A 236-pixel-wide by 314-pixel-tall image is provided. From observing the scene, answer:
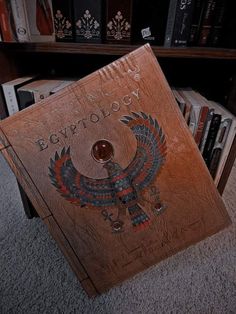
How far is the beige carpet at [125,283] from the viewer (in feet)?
1.90

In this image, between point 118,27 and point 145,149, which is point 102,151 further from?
point 118,27

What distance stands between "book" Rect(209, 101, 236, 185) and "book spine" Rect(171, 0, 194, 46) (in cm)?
23

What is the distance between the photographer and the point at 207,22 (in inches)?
23.0

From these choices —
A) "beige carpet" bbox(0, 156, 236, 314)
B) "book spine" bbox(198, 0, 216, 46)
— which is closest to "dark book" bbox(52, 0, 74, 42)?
"book spine" bbox(198, 0, 216, 46)

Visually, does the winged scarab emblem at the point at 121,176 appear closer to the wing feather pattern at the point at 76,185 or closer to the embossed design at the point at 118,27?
the wing feather pattern at the point at 76,185

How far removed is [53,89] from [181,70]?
509mm

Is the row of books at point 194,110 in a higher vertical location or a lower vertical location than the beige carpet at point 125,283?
higher

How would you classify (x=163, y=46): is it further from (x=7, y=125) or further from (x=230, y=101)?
(x=7, y=125)

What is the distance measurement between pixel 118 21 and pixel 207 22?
0.79ft

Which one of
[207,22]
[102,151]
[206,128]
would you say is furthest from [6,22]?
[206,128]

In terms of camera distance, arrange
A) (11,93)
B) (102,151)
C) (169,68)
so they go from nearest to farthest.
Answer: (102,151)
(11,93)
(169,68)

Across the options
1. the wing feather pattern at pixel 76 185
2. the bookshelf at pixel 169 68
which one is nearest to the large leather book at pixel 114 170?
the wing feather pattern at pixel 76 185

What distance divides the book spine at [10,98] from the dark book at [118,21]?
30 cm

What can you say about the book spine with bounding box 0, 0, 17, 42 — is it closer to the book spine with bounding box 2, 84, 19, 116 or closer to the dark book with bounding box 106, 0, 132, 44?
the book spine with bounding box 2, 84, 19, 116
